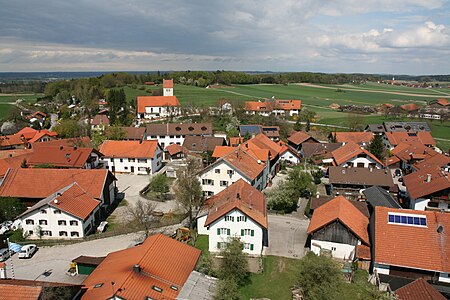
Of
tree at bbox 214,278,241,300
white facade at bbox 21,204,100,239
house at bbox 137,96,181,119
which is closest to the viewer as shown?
tree at bbox 214,278,241,300

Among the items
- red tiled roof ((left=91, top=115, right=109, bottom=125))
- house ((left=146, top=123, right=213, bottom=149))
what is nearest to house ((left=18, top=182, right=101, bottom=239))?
house ((left=146, top=123, right=213, bottom=149))

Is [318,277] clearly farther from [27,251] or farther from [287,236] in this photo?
[27,251]

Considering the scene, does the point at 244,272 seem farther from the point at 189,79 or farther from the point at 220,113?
the point at 189,79

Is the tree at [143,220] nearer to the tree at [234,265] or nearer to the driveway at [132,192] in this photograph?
the driveway at [132,192]

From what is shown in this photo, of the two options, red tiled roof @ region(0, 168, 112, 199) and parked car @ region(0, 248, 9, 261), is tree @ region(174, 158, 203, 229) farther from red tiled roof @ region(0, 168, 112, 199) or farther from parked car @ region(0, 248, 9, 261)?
parked car @ region(0, 248, 9, 261)

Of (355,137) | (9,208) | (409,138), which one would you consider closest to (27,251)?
(9,208)

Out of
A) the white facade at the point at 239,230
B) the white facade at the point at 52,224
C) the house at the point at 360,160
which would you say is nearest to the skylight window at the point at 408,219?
the white facade at the point at 239,230
